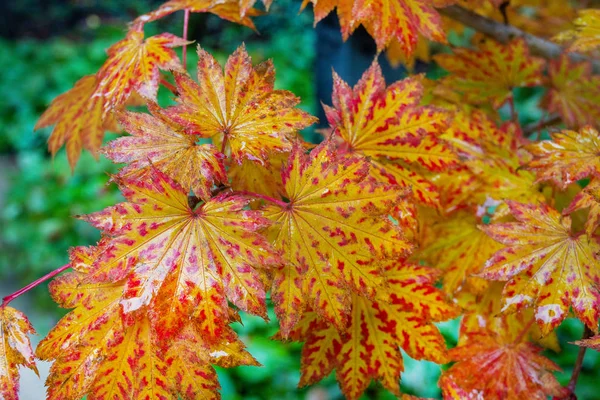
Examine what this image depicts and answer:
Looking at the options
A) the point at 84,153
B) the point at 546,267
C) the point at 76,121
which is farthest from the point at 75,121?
the point at 84,153

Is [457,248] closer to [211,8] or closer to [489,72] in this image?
[489,72]

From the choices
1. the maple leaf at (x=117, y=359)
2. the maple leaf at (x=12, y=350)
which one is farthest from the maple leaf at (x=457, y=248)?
the maple leaf at (x=12, y=350)

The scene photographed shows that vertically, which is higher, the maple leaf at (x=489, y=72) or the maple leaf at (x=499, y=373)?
the maple leaf at (x=489, y=72)

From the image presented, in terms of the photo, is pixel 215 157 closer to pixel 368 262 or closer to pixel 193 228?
pixel 193 228

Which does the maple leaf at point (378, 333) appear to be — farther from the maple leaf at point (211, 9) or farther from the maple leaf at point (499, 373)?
the maple leaf at point (211, 9)

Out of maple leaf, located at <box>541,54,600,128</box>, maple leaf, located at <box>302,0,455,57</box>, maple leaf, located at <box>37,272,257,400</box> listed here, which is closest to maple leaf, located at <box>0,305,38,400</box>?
maple leaf, located at <box>37,272,257,400</box>

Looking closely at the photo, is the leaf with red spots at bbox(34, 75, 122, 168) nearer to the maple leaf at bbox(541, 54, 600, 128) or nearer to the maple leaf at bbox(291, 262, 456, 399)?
the maple leaf at bbox(291, 262, 456, 399)

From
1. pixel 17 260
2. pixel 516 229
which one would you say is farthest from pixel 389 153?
pixel 17 260

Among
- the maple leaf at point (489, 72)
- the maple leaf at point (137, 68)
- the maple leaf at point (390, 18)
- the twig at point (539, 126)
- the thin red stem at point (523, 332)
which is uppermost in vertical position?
the maple leaf at point (137, 68)
